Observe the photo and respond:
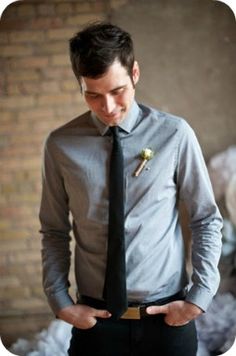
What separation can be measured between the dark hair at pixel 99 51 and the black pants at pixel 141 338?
1.88 ft

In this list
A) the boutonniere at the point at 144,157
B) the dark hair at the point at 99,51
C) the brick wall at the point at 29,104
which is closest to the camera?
the dark hair at the point at 99,51

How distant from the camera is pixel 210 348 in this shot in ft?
4.42

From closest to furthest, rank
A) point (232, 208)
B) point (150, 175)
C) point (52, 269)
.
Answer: point (150, 175) < point (52, 269) < point (232, 208)

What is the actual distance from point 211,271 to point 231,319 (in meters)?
0.39

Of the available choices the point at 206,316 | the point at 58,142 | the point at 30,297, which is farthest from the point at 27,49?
Result: the point at 206,316

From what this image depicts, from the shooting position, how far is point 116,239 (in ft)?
3.29

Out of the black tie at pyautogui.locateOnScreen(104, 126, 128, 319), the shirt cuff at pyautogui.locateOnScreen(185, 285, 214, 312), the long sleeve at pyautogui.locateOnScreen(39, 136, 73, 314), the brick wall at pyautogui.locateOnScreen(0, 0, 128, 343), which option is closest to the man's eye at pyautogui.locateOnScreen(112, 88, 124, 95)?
the black tie at pyautogui.locateOnScreen(104, 126, 128, 319)

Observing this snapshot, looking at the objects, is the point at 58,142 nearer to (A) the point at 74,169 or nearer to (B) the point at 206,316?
(A) the point at 74,169

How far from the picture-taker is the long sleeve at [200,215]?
1001 mm

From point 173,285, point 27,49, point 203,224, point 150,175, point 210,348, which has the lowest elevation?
point 210,348

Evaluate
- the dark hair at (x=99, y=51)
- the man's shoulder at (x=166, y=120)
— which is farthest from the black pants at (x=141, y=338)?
the dark hair at (x=99, y=51)

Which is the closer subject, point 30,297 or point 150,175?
point 150,175

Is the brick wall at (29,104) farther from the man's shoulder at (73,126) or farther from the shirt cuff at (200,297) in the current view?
the shirt cuff at (200,297)

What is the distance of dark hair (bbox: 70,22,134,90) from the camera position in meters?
0.91
